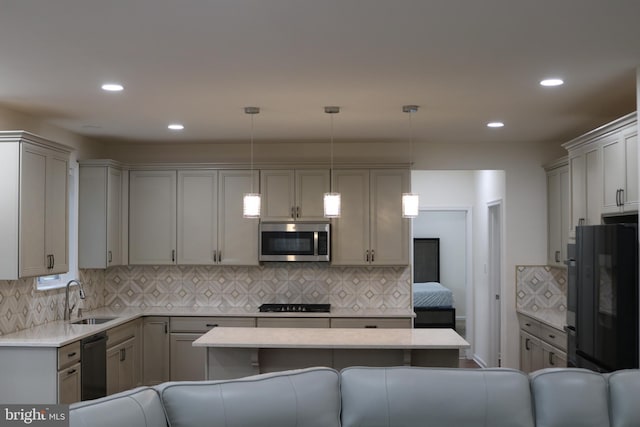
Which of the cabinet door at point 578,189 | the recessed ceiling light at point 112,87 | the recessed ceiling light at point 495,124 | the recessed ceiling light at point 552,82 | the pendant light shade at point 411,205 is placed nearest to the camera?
the recessed ceiling light at point 552,82

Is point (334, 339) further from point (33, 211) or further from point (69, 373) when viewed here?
point (33, 211)

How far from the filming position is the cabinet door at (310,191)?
6.44m

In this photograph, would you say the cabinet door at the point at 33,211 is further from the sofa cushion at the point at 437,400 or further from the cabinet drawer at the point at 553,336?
the cabinet drawer at the point at 553,336

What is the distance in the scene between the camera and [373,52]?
11.1ft

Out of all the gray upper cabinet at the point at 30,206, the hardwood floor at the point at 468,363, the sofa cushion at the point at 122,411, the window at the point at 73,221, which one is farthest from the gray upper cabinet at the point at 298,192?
the sofa cushion at the point at 122,411

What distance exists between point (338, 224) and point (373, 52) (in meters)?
3.21

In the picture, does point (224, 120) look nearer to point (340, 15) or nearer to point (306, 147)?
point (306, 147)

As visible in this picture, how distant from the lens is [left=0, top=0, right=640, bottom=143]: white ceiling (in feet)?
9.18

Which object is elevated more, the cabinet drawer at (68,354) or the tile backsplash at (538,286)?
the tile backsplash at (538,286)

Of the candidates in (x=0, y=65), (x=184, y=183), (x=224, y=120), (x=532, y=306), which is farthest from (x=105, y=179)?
(x=532, y=306)

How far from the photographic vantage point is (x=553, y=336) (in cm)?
550

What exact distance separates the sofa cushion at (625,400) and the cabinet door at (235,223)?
4.22 m

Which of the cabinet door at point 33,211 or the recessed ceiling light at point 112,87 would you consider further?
the cabinet door at point 33,211

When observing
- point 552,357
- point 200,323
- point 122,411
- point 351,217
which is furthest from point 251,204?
point 552,357
